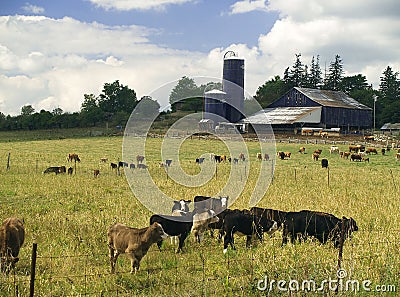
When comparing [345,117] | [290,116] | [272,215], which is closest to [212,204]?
[272,215]

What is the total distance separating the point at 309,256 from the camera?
7.42m

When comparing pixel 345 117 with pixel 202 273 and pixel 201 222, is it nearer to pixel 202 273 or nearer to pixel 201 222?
pixel 201 222

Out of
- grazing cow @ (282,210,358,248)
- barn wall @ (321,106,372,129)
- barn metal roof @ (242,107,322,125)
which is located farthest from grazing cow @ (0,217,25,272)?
barn wall @ (321,106,372,129)

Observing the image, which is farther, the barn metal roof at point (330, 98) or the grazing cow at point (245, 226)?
the barn metal roof at point (330, 98)

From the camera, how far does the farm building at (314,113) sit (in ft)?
207

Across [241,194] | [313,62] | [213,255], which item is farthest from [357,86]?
[213,255]

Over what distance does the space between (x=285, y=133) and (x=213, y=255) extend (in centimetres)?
5354

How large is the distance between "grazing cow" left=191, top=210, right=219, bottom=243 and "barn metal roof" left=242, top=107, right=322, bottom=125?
50665 millimetres

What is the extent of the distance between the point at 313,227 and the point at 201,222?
7.36 ft

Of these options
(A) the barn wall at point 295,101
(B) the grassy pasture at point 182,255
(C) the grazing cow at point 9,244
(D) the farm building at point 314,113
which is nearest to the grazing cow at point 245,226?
(B) the grassy pasture at point 182,255

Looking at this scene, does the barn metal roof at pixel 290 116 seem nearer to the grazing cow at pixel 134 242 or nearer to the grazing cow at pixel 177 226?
→ the grazing cow at pixel 177 226

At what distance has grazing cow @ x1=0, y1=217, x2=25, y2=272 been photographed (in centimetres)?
686

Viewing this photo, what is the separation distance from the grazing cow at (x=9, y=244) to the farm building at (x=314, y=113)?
5165 cm

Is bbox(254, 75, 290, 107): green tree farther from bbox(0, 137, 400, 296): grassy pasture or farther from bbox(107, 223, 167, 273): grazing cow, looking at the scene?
bbox(107, 223, 167, 273): grazing cow
